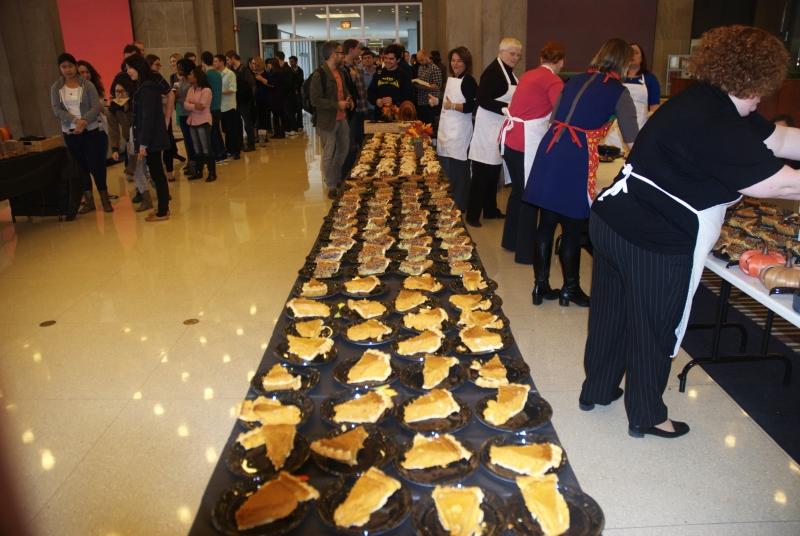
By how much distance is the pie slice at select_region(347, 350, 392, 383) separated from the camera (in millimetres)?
1934

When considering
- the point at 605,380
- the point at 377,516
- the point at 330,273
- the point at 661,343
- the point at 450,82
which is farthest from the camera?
the point at 450,82

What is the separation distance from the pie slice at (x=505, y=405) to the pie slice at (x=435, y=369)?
18cm

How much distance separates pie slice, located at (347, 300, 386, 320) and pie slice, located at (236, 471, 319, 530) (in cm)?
99

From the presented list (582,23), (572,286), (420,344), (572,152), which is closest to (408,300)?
(420,344)

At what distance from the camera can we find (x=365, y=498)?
1.39 m

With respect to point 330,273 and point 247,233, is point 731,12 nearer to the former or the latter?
point 247,233

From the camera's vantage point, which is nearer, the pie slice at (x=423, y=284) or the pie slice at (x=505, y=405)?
the pie slice at (x=505, y=405)

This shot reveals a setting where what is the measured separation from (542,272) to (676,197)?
185 cm

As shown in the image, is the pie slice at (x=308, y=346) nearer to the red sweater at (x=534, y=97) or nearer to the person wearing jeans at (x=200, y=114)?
the red sweater at (x=534, y=97)

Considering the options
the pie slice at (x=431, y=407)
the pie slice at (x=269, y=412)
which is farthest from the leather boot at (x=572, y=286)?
the pie slice at (x=269, y=412)

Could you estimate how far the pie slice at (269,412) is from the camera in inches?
67.1

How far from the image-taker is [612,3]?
37.8 feet

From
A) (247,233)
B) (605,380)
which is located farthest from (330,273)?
(247,233)

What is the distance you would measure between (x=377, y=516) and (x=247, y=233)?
14.9ft
